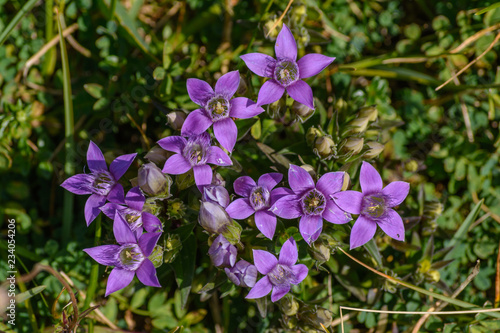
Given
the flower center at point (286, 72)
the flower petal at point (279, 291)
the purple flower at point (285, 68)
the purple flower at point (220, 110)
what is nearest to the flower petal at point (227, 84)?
the purple flower at point (220, 110)

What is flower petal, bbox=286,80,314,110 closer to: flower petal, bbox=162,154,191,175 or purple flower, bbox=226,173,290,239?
purple flower, bbox=226,173,290,239

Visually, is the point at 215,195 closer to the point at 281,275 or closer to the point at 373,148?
the point at 281,275

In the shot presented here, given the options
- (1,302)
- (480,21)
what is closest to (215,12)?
(480,21)

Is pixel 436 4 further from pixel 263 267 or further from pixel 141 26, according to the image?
pixel 263 267

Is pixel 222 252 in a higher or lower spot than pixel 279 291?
higher

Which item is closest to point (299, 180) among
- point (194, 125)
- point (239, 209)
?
point (239, 209)
